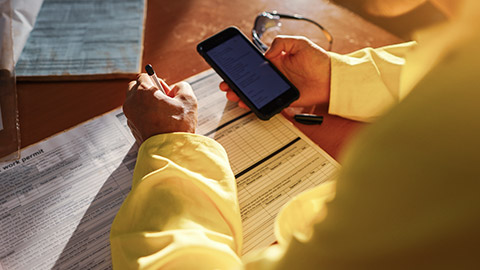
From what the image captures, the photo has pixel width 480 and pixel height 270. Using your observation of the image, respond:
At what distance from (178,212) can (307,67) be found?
1.25ft

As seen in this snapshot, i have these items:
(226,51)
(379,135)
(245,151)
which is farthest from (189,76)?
(379,135)

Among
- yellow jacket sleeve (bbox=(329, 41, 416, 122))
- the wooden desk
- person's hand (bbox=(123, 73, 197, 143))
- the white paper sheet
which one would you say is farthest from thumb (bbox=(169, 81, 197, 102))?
the white paper sheet

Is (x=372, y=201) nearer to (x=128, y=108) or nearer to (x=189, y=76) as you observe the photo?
(x=128, y=108)

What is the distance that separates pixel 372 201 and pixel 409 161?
0.03 metres

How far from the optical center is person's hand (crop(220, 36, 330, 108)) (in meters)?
0.65

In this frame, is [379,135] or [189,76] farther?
[189,76]

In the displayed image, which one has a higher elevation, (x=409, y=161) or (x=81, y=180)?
(x=409, y=161)

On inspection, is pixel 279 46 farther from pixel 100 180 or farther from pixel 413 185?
pixel 413 185

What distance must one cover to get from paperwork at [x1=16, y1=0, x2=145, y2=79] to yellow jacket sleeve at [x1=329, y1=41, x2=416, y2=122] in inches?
15.0

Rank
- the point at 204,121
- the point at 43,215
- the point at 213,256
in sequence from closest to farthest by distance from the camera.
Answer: the point at 213,256
the point at 43,215
the point at 204,121

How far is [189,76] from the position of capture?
71 centimetres

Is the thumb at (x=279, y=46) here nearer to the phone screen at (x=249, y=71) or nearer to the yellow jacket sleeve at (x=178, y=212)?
the phone screen at (x=249, y=71)

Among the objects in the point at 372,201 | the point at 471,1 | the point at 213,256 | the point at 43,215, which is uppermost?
the point at 471,1

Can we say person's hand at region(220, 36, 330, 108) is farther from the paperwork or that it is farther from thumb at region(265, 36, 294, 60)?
the paperwork
